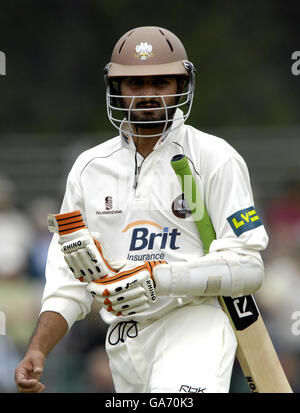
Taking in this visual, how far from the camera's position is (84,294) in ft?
18.2

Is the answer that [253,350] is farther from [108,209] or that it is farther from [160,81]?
[160,81]

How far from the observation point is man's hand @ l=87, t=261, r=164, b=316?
4.98 metres

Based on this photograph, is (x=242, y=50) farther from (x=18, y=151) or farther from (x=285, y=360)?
(x=285, y=360)

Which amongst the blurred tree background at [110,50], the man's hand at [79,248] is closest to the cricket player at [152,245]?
the man's hand at [79,248]

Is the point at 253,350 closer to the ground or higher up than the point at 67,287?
closer to the ground

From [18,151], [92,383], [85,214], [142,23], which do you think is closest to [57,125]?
[142,23]

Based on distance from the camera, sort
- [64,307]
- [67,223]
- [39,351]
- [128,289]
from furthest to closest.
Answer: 1. [64,307]
2. [39,351]
3. [67,223]
4. [128,289]

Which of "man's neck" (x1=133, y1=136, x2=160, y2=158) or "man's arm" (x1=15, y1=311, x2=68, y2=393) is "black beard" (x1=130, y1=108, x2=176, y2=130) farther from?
"man's arm" (x1=15, y1=311, x2=68, y2=393)

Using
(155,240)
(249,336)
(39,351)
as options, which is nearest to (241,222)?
(155,240)

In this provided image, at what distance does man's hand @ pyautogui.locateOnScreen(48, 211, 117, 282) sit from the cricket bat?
0.52 meters

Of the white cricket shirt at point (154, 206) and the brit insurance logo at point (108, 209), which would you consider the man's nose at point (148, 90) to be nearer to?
the white cricket shirt at point (154, 206)

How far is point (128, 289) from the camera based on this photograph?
16.3ft

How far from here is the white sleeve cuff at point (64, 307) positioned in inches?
215

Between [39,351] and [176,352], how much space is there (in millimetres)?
660
